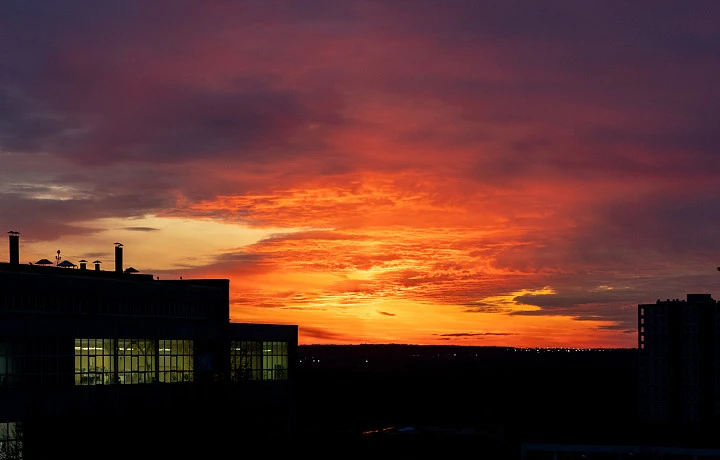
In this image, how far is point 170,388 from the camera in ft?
349

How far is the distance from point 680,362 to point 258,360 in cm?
9271

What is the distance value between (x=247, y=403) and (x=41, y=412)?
33.6m

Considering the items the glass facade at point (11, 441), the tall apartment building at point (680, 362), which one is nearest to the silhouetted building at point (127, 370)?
the glass facade at point (11, 441)

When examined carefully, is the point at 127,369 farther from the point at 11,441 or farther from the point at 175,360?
the point at 11,441

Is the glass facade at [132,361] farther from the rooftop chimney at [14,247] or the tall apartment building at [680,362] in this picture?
the tall apartment building at [680,362]

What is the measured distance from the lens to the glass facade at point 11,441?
276 ft

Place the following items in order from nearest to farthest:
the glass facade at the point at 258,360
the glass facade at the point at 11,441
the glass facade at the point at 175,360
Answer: the glass facade at the point at 11,441, the glass facade at the point at 175,360, the glass facade at the point at 258,360

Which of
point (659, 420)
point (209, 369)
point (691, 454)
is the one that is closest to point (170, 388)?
point (209, 369)

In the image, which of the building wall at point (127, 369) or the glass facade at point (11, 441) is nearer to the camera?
the glass facade at point (11, 441)

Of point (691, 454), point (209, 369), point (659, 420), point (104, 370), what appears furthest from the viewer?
point (659, 420)

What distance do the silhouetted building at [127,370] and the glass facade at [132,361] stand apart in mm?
112

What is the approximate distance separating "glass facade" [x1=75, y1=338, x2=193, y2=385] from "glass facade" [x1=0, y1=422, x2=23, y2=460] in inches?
358

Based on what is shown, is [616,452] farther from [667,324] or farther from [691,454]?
[667,324]

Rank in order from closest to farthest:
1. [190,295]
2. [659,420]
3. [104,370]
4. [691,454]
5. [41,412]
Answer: [41,412] → [104,370] → [691,454] → [190,295] → [659,420]
